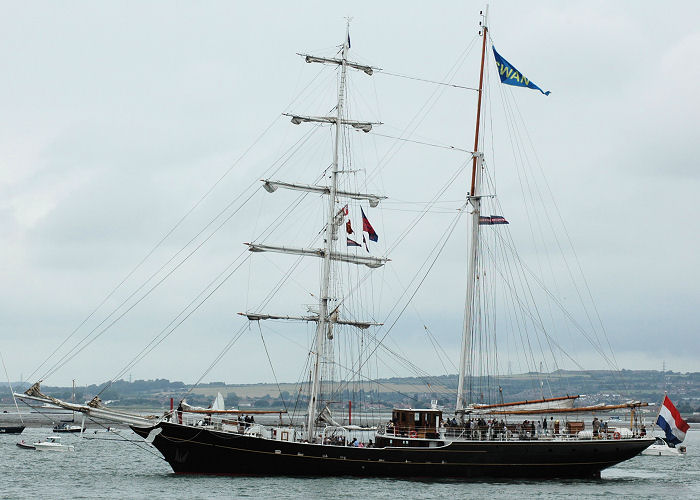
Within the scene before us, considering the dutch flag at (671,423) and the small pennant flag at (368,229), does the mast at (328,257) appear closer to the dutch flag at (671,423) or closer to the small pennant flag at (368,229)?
the small pennant flag at (368,229)

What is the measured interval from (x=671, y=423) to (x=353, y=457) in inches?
1355

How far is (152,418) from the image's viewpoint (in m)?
60.4

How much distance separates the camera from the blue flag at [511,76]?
210 ft

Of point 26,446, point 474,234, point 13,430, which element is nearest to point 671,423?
point 474,234

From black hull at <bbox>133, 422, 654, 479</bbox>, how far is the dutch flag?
21026 mm

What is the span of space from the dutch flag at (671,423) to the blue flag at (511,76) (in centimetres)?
3133

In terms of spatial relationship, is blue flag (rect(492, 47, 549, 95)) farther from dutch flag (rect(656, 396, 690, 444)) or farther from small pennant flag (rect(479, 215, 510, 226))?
dutch flag (rect(656, 396, 690, 444))

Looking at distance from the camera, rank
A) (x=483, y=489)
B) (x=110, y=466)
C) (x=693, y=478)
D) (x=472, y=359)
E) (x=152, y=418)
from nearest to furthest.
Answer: (x=483, y=489), (x=152, y=418), (x=472, y=359), (x=693, y=478), (x=110, y=466)

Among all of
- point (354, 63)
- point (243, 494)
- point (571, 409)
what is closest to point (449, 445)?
point (571, 409)

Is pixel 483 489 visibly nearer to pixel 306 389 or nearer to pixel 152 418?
pixel 306 389

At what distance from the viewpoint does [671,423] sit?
81.1 metres

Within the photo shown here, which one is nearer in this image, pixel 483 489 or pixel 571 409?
pixel 483 489

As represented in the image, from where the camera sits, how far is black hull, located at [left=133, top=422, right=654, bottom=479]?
59.3 meters

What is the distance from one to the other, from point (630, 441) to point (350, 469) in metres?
17.9
